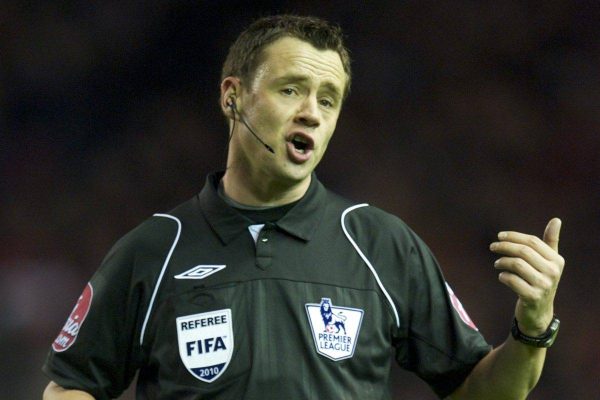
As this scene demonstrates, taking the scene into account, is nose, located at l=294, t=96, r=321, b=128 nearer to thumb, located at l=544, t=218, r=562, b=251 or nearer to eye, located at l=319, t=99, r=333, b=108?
eye, located at l=319, t=99, r=333, b=108

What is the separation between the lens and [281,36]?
9.16ft

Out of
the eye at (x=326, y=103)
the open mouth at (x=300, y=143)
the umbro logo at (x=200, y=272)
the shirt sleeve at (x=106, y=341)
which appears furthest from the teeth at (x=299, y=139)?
the shirt sleeve at (x=106, y=341)

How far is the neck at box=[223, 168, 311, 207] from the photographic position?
2.77 meters

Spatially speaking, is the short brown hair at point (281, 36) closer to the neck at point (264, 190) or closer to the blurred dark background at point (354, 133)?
the neck at point (264, 190)

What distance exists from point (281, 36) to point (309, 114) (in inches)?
10.0

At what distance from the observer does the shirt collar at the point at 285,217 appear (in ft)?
8.91

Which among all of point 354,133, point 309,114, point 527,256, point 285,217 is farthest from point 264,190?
point 354,133

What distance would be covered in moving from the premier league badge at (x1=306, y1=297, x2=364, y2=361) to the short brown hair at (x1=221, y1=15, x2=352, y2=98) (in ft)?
1.97

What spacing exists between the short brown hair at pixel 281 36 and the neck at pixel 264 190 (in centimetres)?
26

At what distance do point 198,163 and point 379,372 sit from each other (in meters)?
3.32

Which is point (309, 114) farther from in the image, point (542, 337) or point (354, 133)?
point (354, 133)

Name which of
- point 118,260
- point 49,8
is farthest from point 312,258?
point 49,8

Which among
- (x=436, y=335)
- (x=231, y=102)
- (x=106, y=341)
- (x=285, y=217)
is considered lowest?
(x=106, y=341)

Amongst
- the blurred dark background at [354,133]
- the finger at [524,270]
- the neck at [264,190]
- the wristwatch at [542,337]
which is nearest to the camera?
the finger at [524,270]
